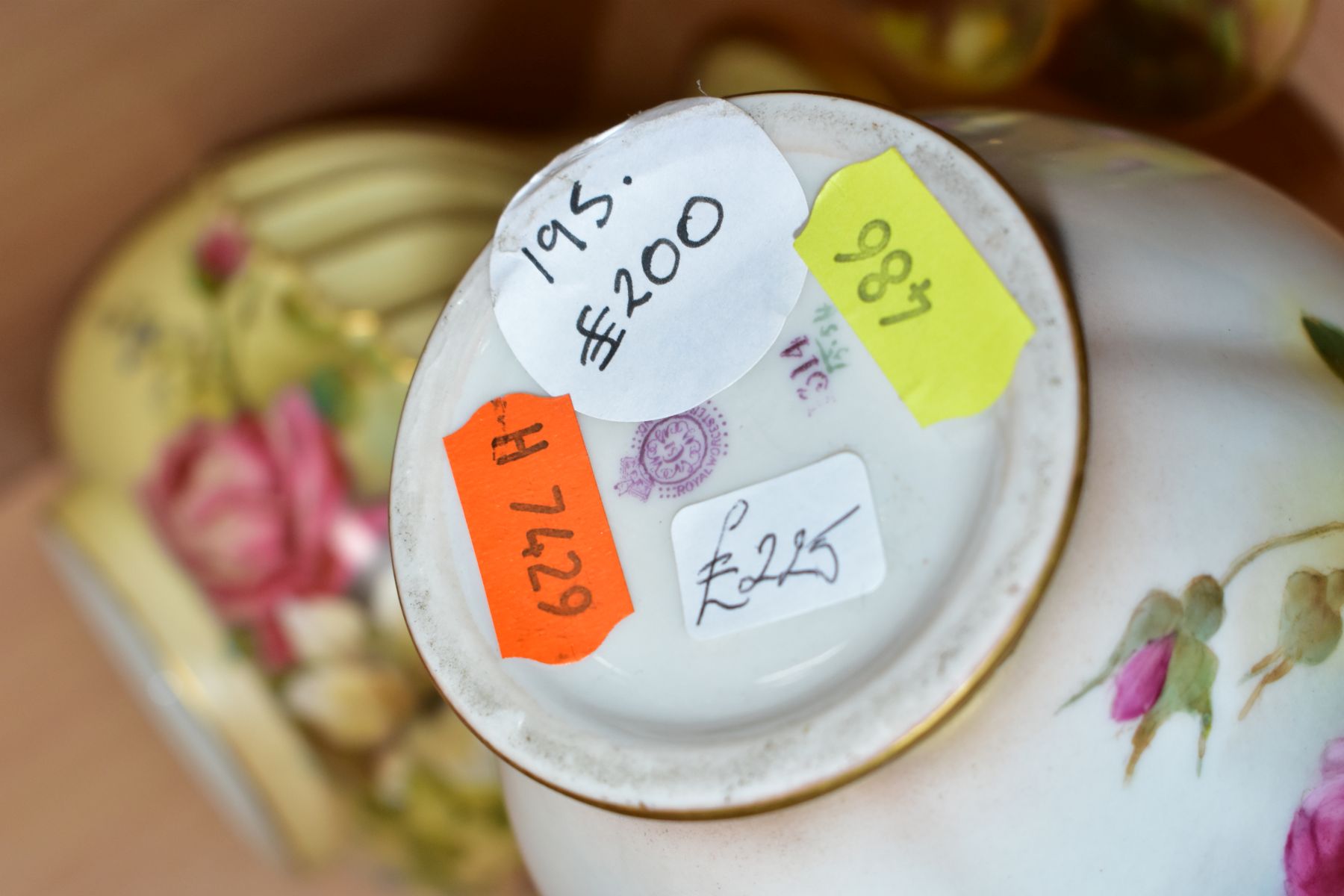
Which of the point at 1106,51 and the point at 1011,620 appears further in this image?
the point at 1106,51

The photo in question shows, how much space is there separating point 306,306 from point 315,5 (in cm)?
23

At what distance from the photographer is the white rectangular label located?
0.32 metres

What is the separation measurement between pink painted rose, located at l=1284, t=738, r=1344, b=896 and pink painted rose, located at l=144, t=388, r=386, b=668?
429mm

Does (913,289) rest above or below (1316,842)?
above

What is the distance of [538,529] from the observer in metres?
0.36

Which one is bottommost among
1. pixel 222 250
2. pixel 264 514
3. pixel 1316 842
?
pixel 1316 842

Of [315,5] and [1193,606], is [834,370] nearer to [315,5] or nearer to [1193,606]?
[1193,606]

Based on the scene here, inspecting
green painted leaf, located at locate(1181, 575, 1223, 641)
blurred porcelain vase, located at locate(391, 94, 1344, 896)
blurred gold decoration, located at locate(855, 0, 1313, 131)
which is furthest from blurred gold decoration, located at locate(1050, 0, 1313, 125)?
green painted leaf, located at locate(1181, 575, 1223, 641)

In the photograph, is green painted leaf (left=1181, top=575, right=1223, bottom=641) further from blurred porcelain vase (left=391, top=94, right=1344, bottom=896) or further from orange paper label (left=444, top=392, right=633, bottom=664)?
orange paper label (left=444, top=392, right=633, bottom=664)

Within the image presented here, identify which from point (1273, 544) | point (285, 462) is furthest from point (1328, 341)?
point (285, 462)

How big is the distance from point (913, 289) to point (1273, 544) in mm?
125

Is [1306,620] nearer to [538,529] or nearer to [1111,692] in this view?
[1111,692]

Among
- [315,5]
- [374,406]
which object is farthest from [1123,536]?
[315,5]

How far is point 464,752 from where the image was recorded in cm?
62
